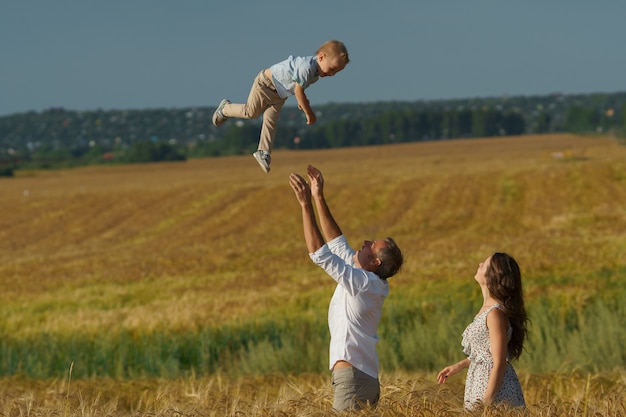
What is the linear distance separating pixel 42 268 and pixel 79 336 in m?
18.6

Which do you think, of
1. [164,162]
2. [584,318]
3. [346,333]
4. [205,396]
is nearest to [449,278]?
[584,318]

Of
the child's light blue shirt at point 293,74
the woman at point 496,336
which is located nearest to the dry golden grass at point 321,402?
the woman at point 496,336

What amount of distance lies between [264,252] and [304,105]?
3788 centimetres

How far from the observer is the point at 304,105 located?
6.62 meters

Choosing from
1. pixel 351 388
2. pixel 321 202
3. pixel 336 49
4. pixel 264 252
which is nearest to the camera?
pixel 336 49

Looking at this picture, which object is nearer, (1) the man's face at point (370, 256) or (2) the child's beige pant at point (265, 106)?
(2) the child's beige pant at point (265, 106)

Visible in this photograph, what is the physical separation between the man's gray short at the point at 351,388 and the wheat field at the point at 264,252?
20 centimetres

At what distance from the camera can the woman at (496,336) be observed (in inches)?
314

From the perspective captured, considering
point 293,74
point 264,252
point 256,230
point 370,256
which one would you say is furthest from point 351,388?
point 256,230

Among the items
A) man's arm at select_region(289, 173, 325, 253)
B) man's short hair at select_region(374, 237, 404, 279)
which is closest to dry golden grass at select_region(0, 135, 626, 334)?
man's short hair at select_region(374, 237, 404, 279)

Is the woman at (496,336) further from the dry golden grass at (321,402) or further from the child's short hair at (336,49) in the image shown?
the child's short hair at (336,49)

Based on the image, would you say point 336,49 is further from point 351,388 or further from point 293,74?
point 351,388

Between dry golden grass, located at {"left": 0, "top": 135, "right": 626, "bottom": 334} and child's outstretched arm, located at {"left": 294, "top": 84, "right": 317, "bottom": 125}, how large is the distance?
1804cm

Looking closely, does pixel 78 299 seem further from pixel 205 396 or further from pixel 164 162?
pixel 164 162
